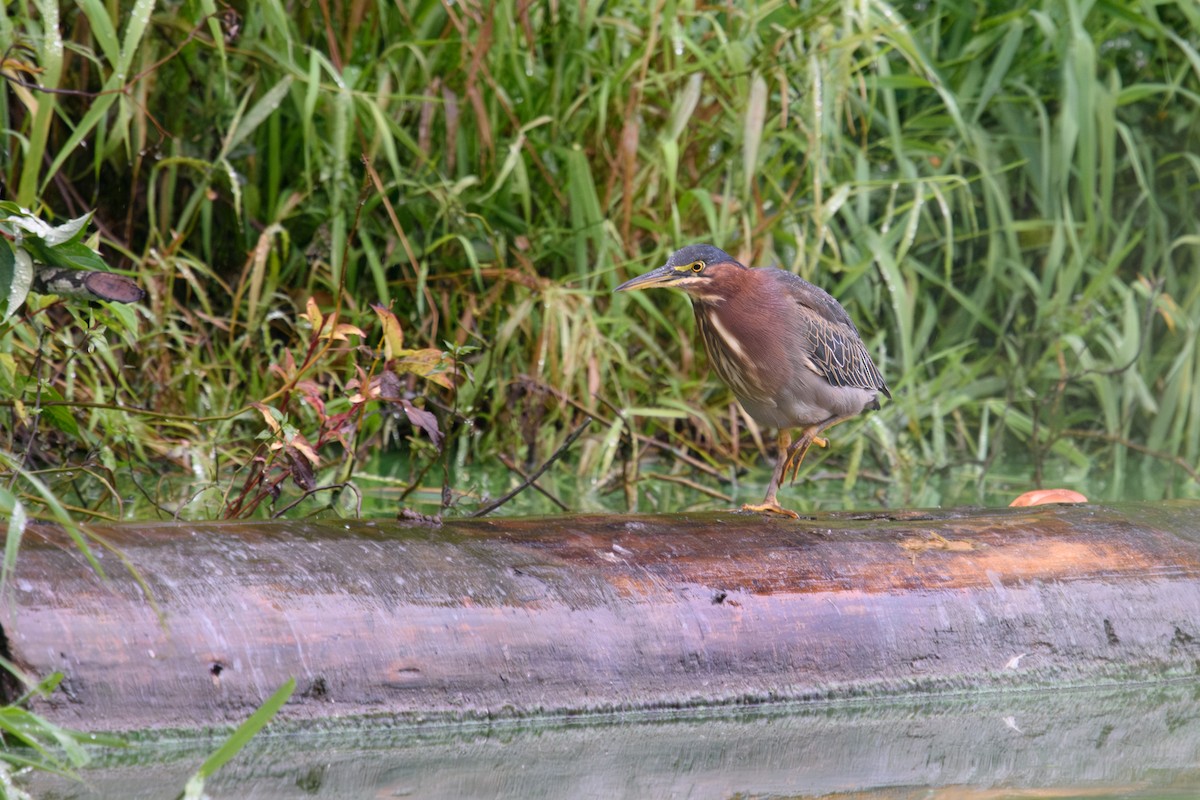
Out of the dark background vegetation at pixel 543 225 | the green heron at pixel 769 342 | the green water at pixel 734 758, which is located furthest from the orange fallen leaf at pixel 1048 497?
the dark background vegetation at pixel 543 225

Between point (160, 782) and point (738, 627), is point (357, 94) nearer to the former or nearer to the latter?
point (738, 627)

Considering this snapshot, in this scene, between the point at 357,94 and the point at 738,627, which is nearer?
the point at 738,627

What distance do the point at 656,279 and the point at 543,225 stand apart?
4.69 feet

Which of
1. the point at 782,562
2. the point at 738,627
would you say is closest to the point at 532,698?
the point at 738,627

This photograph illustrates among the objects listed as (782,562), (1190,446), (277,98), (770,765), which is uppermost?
(277,98)

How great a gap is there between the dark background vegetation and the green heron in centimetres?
54

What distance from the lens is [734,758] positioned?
8.95 feet

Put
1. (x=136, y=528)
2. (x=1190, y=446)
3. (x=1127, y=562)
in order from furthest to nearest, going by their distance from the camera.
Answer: (x=1190, y=446)
(x=1127, y=562)
(x=136, y=528)

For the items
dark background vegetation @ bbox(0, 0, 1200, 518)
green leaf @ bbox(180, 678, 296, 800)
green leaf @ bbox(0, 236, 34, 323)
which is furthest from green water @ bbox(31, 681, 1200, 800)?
dark background vegetation @ bbox(0, 0, 1200, 518)

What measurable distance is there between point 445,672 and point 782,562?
2.54ft

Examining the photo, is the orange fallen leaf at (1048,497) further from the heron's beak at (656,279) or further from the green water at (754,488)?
the heron's beak at (656,279)

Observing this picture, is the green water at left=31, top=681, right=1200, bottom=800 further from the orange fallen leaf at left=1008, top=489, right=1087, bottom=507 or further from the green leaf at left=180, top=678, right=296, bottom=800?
the orange fallen leaf at left=1008, top=489, right=1087, bottom=507

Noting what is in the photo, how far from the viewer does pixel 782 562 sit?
3018 millimetres

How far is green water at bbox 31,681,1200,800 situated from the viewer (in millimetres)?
2451
